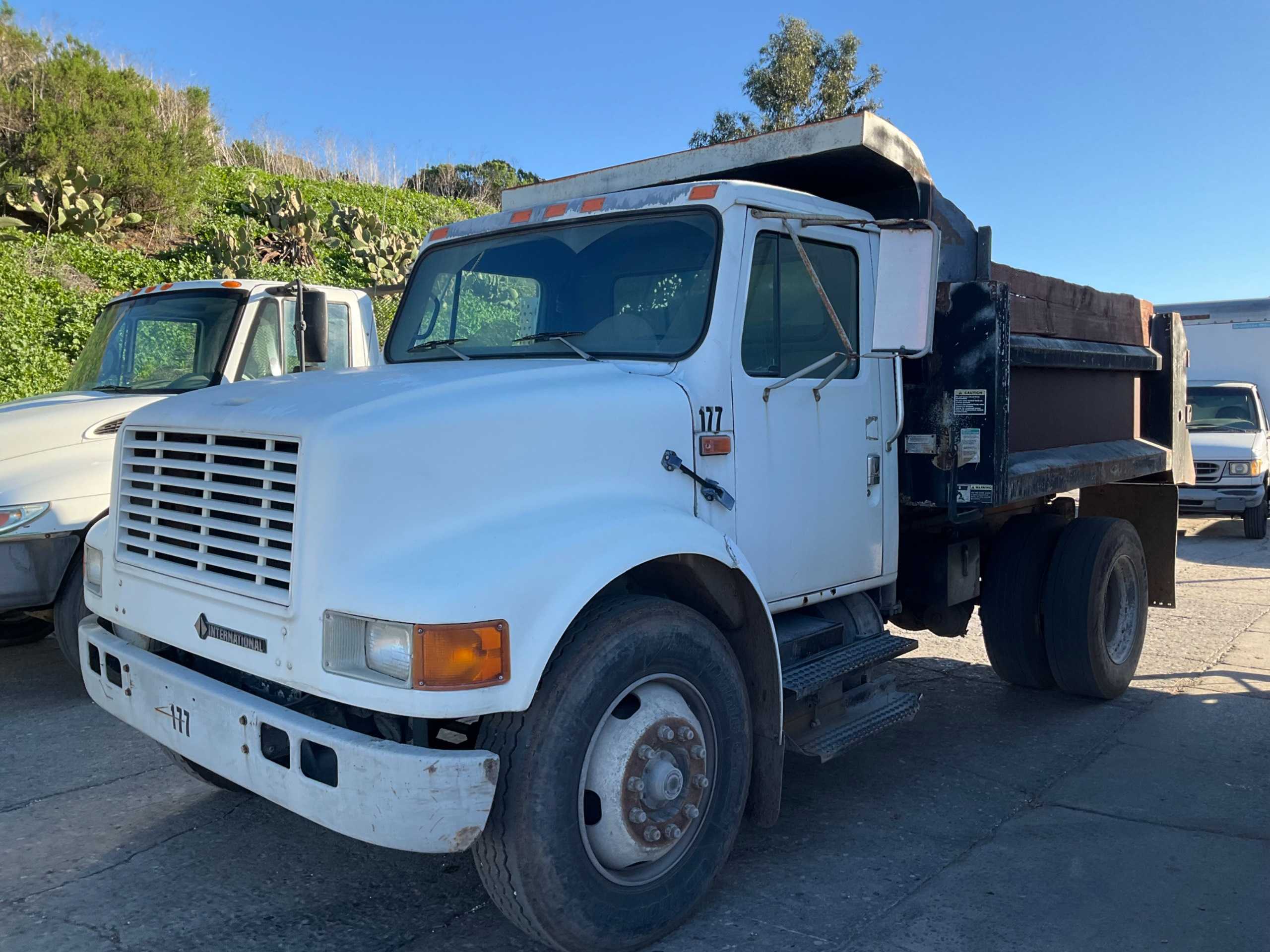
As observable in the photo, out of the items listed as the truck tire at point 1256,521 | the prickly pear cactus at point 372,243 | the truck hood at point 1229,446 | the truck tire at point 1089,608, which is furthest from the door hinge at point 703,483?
the prickly pear cactus at point 372,243

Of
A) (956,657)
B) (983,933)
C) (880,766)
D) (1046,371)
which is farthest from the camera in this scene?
(956,657)

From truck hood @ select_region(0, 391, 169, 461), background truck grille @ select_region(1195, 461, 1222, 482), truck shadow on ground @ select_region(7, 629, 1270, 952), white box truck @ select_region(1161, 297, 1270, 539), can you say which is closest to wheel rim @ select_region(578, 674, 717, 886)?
truck shadow on ground @ select_region(7, 629, 1270, 952)

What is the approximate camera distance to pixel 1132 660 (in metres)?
6.12

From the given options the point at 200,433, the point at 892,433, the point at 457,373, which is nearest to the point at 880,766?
the point at 892,433

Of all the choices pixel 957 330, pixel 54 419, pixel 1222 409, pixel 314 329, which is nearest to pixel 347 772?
pixel 957 330

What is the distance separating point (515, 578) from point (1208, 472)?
1275cm

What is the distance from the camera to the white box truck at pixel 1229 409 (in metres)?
12.9

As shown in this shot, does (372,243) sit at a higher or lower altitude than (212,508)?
higher

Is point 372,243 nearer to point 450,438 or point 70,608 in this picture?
point 70,608

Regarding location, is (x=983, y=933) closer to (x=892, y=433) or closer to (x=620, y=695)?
(x=620, y=695)

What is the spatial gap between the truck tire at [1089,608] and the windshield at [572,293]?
3.13m

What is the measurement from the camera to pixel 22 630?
6855 mm

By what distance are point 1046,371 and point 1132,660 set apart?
6.50ft

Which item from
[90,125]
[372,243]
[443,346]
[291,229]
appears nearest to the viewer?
[443,346]
